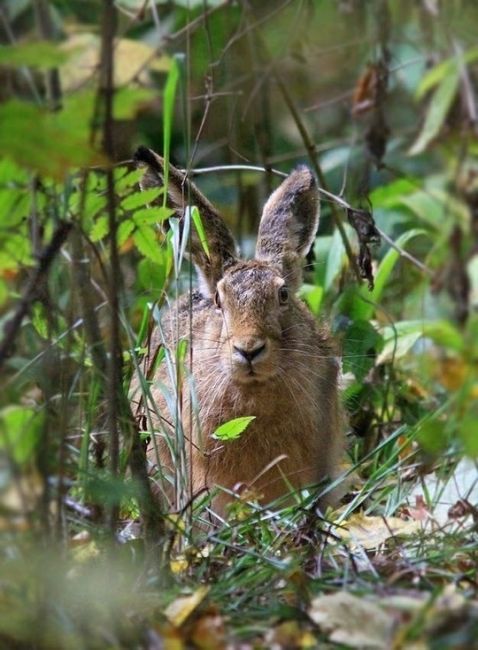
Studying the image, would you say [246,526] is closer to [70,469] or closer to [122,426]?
[122,426]

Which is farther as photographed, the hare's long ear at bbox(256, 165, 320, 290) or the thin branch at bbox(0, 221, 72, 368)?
the hare's long ear at bbox(256, 165, 320, 290)

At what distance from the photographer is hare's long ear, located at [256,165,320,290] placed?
5.74m

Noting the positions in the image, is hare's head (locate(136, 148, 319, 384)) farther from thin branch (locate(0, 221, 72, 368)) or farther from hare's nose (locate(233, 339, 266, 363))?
thin branch (locate(0, 221, 72, 368))

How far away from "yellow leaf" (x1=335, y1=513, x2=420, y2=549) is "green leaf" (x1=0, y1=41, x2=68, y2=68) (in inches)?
75.4

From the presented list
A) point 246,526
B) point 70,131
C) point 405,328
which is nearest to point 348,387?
point 405,328

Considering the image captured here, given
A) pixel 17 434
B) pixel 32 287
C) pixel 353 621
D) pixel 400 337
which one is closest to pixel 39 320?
pixel 32 287

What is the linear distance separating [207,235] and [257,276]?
33 cm

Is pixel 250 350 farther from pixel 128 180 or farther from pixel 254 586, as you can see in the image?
pixel 254 586

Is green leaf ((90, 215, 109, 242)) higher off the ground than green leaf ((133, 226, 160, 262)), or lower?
higher

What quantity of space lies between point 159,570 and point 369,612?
2.40ft

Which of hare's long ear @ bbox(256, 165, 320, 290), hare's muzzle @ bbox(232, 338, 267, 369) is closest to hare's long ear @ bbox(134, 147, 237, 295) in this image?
hare's long ear @ bbox(256, 165, 320, 290)

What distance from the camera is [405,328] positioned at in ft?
18.4

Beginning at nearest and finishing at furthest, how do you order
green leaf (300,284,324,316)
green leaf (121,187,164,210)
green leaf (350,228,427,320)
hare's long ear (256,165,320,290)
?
green leaf (121,187,164,210), green leaf (350,228,427,320), hare's long ear (256,165,320,290), green leaf (300,284,324,316)

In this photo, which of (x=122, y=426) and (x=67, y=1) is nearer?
(x=122, y=426)
